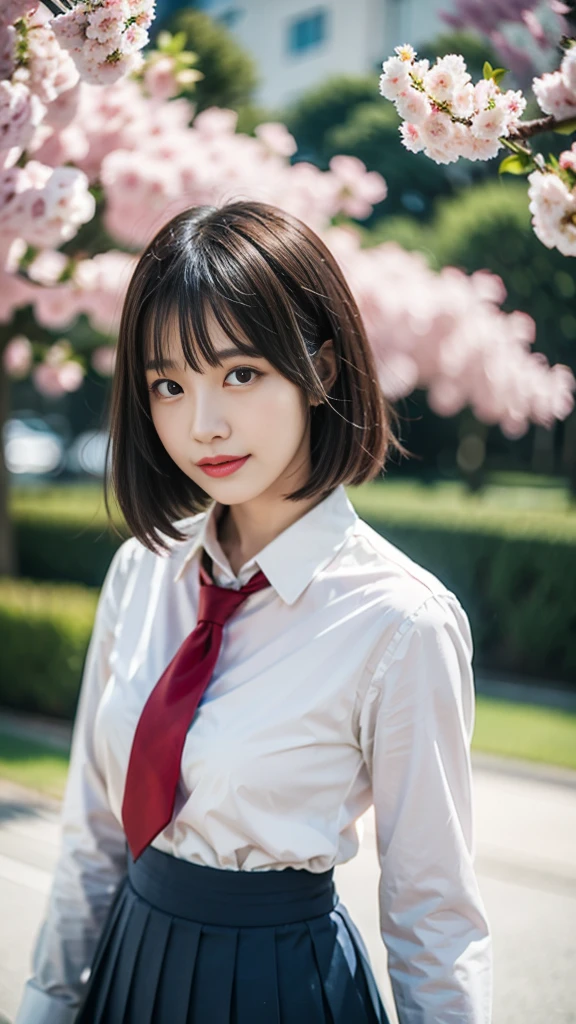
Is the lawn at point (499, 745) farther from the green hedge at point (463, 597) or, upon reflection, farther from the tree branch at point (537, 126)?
→ the tree branch at point (537, 126)

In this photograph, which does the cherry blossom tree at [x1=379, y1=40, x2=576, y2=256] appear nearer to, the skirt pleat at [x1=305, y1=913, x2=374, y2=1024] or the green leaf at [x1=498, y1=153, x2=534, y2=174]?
the green leaf at [x1=498, y1=153, x2=534, y2=174]

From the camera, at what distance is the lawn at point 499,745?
167 inches

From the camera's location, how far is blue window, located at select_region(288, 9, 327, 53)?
200 inches

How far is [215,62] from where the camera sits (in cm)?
623

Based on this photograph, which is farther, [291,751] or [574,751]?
[574,751]

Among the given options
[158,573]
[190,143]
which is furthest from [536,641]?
[158,573]

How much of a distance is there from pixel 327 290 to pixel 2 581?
17.0ft

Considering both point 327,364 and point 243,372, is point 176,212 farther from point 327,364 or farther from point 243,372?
point 243,372

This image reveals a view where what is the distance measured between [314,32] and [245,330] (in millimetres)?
4606

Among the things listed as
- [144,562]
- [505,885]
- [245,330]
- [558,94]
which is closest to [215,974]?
[144,562]

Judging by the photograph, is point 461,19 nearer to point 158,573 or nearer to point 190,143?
point 190,143

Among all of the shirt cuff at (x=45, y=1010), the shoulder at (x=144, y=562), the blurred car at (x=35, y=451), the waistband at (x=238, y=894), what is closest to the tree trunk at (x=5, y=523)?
the shoulder at (x=144, y=562)

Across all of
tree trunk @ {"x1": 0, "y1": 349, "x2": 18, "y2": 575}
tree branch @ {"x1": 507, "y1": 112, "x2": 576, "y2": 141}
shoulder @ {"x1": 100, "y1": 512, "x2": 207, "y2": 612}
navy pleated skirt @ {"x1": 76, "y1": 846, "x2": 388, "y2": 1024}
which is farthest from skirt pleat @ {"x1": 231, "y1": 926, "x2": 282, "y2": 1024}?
tree trunk @ {"x1": 0, "y1": 349, "x2": 18, "y2": 575}

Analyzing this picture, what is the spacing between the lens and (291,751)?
4.10 feet
